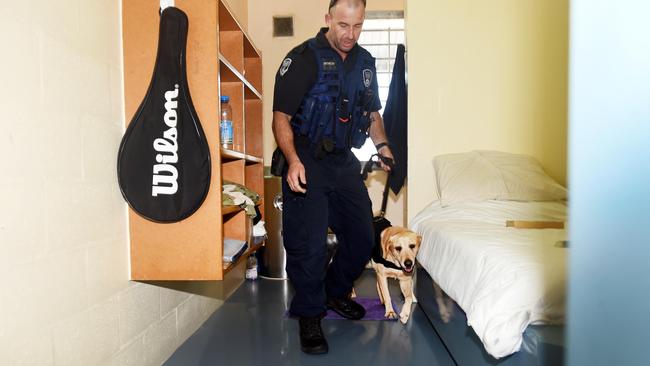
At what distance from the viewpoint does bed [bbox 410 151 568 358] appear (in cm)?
105

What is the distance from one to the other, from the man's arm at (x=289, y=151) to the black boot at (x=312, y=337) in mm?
624

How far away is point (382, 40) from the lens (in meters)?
3.66

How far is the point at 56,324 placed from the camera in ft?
3.65

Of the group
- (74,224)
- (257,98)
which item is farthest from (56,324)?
(257,98)

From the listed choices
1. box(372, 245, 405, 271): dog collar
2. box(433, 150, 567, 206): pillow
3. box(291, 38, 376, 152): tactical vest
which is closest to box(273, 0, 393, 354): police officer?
box(291, 38, 376, 152): tactical vest

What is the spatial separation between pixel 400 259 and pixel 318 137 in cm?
77

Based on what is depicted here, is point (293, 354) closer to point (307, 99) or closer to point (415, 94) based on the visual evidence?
point (307, 99)

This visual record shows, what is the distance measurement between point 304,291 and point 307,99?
909mm

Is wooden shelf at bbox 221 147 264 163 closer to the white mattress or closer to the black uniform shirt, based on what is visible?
the black uniform shirt

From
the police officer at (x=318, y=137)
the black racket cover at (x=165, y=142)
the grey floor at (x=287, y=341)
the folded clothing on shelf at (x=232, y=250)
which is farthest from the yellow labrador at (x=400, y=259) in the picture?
the black racket cover at (x=165, y=142)

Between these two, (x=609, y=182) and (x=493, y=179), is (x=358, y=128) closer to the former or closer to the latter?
(x=493, y=179)

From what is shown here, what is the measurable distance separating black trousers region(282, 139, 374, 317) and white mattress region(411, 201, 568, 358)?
Answer: 0.43 m

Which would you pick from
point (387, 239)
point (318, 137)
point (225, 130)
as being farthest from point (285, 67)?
point (387, 239)

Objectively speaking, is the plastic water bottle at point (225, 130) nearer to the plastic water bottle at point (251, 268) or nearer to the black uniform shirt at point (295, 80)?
the black uniform shirt at point (295, 80)
